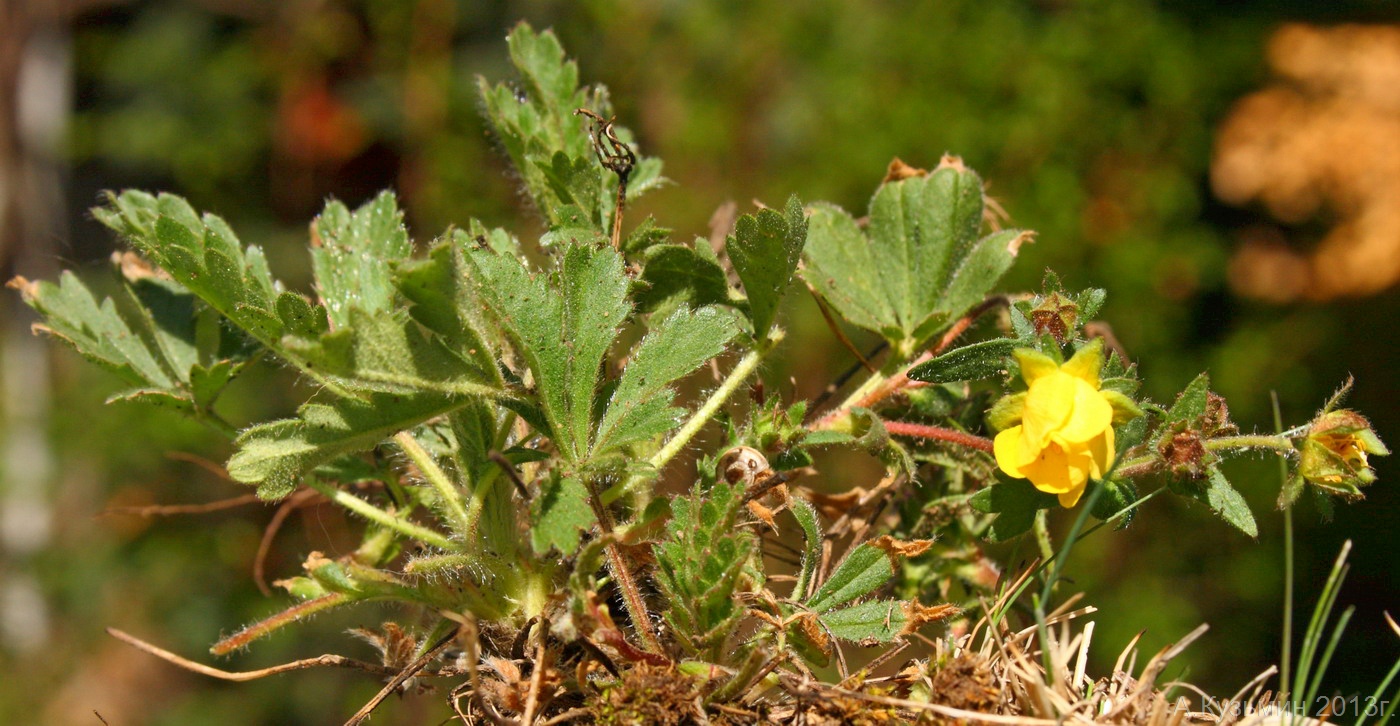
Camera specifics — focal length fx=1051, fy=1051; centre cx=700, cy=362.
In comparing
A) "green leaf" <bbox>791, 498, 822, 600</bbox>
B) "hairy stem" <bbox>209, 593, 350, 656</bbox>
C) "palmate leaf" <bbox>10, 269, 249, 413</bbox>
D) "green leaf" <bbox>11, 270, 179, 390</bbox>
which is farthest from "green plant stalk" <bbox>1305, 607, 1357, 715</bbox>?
"green leaf" <bbox>11, 270, 179, 390</bbox>

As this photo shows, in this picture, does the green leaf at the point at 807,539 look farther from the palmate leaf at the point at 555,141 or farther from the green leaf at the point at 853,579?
the palmate leaf at the point at 555,141

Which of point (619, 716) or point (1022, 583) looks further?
point (1022, 583)

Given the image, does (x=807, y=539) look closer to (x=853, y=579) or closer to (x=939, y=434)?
(x=853, y=579)

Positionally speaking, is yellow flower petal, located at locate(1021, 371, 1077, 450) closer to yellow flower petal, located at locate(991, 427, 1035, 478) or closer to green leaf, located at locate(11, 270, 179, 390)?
yellow flower petal, located at locate(991, 427, 1035, 478)

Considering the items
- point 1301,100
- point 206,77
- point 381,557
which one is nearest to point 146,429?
point 206,77

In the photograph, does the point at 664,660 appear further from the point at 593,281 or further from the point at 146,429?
the point at 146,429

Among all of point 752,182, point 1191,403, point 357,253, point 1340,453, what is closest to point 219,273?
point 357,253
